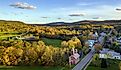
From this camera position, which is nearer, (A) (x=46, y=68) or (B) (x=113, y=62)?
(A) (x=46, y=68)

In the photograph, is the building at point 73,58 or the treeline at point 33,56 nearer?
the building at point 73,58

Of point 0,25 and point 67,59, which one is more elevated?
point 0,25

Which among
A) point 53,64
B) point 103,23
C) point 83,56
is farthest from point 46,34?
point 103,23

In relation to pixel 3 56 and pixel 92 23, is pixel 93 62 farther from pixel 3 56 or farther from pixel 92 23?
pixel 92 23

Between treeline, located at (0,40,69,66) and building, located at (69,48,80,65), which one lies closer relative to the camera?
building, located at (69,48,80,65)

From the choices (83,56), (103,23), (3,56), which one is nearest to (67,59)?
(83,56)

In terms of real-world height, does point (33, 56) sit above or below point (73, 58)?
above

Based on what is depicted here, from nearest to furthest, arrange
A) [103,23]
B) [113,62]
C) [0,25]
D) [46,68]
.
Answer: [46,68] → [113,62] → [0,25] → [103,23]

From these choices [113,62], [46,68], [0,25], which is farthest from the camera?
[0,25]

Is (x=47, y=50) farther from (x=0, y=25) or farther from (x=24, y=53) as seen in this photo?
(x=0, y=25)
